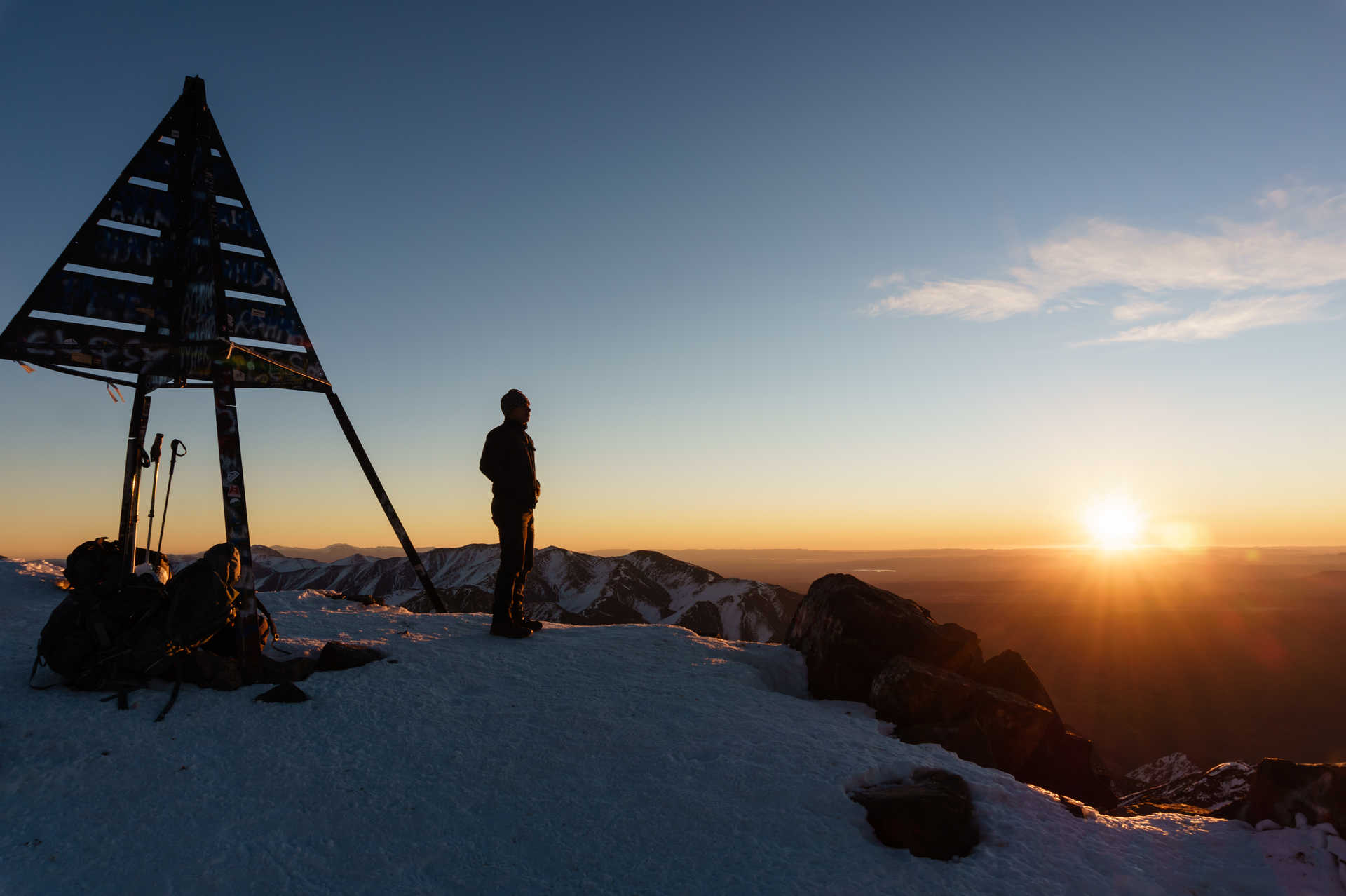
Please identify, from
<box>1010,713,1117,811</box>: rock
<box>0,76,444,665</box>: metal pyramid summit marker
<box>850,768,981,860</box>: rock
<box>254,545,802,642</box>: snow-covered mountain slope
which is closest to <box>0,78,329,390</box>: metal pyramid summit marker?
<box>0,76,444,665</box>: metal pyramid summit marker

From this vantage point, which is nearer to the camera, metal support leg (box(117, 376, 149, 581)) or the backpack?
the backpack

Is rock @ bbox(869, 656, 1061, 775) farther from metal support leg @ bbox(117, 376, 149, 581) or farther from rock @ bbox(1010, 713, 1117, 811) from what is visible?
metal support leg @ bbox(117, 376, 149, 581)

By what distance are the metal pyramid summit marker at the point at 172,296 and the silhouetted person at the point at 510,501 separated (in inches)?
127

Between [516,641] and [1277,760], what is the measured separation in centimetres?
880

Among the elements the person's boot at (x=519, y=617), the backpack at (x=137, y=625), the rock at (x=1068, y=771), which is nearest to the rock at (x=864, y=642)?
the rock at (x=1068, y=771)

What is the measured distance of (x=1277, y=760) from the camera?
6.32 metres

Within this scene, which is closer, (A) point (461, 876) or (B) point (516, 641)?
(A) point (461, 876)

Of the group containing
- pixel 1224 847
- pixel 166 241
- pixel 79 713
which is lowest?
pixel 1224 847

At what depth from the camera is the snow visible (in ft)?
15.8

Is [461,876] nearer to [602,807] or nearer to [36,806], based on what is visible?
[602,807]

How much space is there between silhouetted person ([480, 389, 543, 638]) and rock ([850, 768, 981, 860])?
6195 mm

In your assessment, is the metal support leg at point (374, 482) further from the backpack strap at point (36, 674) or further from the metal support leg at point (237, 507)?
the backpack strap at point (36, 674)

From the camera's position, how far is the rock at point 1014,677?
1045 cm

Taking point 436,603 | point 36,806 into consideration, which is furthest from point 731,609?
point 36,806
